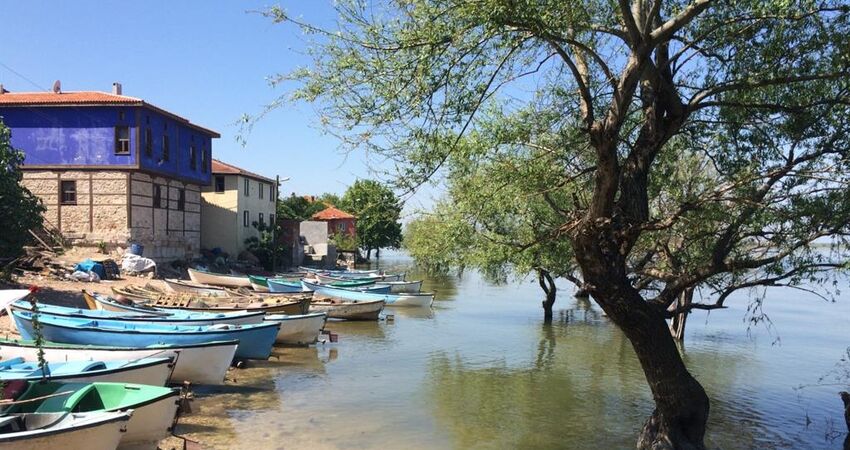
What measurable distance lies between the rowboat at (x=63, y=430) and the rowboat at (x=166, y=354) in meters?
2.61

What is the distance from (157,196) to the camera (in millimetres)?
31172

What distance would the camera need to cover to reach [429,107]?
7.20m

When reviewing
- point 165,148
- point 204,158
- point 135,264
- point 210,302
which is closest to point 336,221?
point 204,158

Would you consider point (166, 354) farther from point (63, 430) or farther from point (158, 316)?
point (158, 316)

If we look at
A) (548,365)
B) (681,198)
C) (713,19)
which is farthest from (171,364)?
(548,365)

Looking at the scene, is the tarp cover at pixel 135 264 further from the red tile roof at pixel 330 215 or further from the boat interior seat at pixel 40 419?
the red tile roof at pixel 330 215

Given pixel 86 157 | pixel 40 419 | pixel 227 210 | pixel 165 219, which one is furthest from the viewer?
pixel 227 210

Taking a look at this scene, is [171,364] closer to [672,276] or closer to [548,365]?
[672,276]

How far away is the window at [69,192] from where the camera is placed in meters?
28.6

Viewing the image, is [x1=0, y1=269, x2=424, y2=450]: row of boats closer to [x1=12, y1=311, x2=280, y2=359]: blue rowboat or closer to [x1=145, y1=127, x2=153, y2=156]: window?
[x1=12, y1=311, x2=280, y2=359]: blue rowboat

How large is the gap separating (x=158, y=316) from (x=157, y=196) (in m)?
17.1

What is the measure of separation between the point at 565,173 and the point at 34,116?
27801 mm

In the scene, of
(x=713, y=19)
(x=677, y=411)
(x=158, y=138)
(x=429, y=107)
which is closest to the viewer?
(x=429, y=107)

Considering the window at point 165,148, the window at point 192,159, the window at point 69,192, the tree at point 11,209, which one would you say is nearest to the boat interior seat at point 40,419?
the tree at point 11,209
